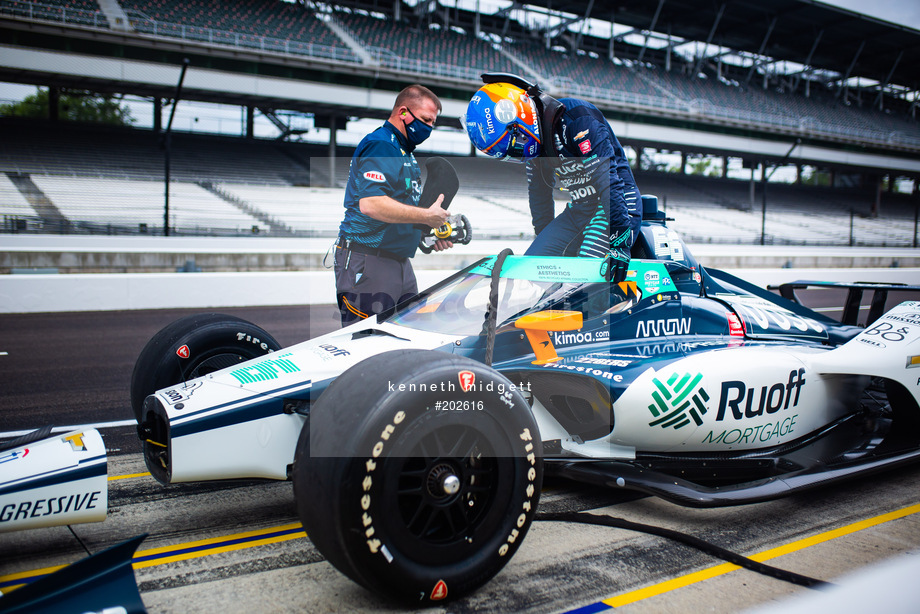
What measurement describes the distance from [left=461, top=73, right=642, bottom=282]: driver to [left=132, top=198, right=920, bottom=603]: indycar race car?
0.61 ft

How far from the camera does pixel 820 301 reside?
13.9 metres

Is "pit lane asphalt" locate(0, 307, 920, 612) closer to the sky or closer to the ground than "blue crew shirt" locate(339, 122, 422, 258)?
→ closer to the ground

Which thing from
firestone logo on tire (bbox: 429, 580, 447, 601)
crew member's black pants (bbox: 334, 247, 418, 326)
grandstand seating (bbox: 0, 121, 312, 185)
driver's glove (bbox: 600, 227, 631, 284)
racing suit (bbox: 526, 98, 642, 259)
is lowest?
firestone logo on tire (bbox: 429, 580, 447, 601)

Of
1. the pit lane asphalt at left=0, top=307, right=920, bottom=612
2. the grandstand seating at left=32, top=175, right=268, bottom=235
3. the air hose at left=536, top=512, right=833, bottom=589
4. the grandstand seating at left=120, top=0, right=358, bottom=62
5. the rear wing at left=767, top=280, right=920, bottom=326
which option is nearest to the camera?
the pit lane asphalt at left=0, top=307, right=920, bottom=612

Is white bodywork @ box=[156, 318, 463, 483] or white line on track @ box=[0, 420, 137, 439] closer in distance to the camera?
white bodywork @ box=[156, 318, 463, 483]

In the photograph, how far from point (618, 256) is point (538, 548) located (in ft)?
4.66

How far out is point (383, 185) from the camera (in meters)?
3.73

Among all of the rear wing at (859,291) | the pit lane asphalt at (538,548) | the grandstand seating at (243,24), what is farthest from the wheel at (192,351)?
the grandstand seating at (243,24)

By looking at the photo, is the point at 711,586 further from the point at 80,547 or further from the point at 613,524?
the point at 80,547

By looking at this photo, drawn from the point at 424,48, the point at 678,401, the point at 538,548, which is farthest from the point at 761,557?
the point at 424,48

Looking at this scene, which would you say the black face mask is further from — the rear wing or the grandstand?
the grandstand

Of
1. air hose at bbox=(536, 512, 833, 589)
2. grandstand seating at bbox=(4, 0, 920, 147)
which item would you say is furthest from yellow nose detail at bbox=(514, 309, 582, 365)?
grandstand seating at bbox=(4, 0, 920, 147)

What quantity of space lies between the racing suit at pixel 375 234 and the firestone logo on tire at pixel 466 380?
5.79ft

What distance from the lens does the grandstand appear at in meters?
20.8
